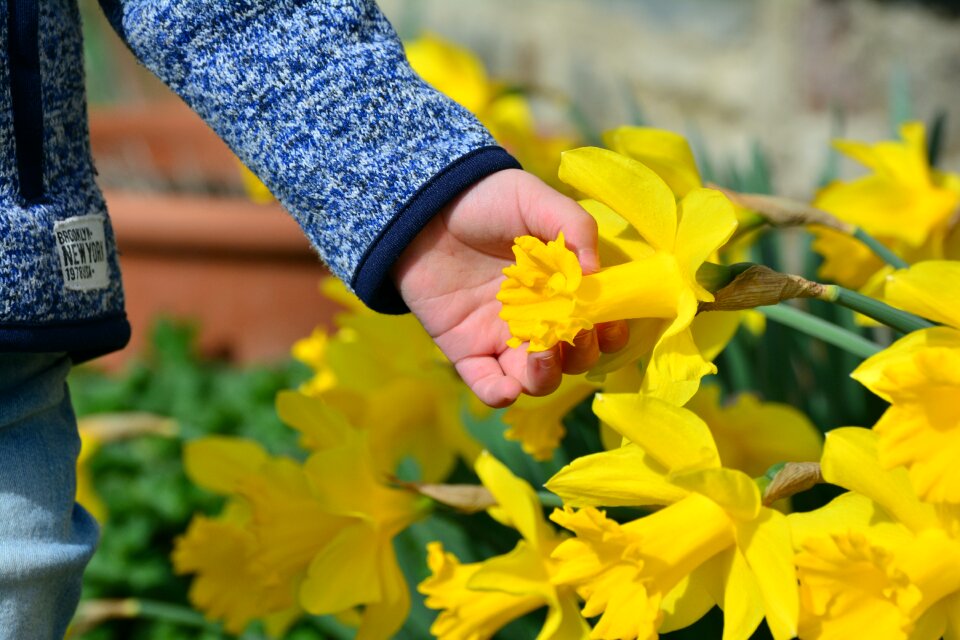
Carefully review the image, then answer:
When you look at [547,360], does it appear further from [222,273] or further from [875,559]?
[222,273]

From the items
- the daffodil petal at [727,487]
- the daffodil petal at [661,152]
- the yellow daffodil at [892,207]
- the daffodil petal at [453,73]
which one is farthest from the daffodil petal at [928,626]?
the daffodil petal at [453,73]

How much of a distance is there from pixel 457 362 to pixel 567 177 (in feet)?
0.56

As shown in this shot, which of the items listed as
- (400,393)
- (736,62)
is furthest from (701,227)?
(736,62)

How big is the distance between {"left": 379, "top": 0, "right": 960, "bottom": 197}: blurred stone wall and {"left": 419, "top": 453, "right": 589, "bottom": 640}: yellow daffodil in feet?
2.83

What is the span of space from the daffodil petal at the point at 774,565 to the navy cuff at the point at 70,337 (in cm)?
47

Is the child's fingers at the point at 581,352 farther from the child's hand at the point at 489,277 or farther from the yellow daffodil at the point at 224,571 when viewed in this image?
the yellow daffodil at the point at 224,571

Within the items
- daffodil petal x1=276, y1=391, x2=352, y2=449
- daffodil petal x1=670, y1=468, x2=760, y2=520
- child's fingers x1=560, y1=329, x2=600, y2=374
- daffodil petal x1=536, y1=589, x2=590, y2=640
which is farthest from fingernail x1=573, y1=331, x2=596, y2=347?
daffodil petal x1=276, y1=391, x2=352, y2=449

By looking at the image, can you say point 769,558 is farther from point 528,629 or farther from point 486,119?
point 486,119

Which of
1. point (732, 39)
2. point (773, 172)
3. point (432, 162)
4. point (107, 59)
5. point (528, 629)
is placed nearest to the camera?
point (432, 162)

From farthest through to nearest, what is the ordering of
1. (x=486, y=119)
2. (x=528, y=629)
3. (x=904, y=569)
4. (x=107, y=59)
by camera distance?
(x=107, y=59)
(x=486, y=119)
(x=528, y=629)
(x=904, y=569)

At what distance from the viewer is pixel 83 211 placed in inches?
33.2

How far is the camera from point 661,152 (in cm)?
87

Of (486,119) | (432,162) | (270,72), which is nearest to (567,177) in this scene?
(432,162)

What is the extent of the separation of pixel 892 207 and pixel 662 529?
0.54 m
